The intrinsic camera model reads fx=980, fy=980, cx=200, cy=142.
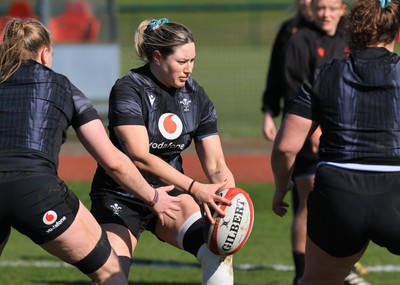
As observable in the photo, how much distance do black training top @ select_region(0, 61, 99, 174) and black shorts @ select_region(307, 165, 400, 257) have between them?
126 cm

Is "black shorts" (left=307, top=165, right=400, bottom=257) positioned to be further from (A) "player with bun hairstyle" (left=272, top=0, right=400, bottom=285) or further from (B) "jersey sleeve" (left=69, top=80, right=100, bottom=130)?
(B) "jersey sleeve" (left=69, top=80, right=100, bottom=130)

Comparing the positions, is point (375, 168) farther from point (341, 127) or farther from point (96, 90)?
point (96, 90)

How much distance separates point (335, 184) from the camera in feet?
15.9

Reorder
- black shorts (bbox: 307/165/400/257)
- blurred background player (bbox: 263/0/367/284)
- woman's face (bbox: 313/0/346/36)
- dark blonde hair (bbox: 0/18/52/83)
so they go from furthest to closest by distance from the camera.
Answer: blurred background player (bbox: 263/0/367/284)
woman's face (bbox: 313/0/346/36)
dark blonde hair (bbox: 0/18/52/83)
black shorts (bbox: 307/165/400/257)

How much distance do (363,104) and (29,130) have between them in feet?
5.48

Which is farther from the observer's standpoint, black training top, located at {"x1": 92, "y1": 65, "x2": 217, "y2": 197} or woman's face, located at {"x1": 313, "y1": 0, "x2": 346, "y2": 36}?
woman's face, located at {"x1": 313, "y1": 0, "x2": 346, "y2": 36}

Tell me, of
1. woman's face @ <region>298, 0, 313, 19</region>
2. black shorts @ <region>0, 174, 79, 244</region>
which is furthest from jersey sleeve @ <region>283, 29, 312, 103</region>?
black shorts @ <region>0, 174, 79, 244</region>

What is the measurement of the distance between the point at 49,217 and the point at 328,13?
3.28 metres

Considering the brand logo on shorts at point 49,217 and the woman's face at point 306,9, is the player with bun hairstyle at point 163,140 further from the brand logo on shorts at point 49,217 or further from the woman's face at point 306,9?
the woman's face at point 306,9

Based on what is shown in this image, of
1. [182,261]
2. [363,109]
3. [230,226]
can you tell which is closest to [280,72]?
[182,261]

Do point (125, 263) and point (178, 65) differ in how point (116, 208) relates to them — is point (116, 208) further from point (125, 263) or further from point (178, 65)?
point (178, 65)

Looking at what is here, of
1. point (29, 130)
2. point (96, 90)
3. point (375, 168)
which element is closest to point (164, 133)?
point (29, 130)

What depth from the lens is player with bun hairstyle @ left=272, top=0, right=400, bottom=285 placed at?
4777mm

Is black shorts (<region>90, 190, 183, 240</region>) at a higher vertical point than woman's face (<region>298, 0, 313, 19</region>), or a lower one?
lower
